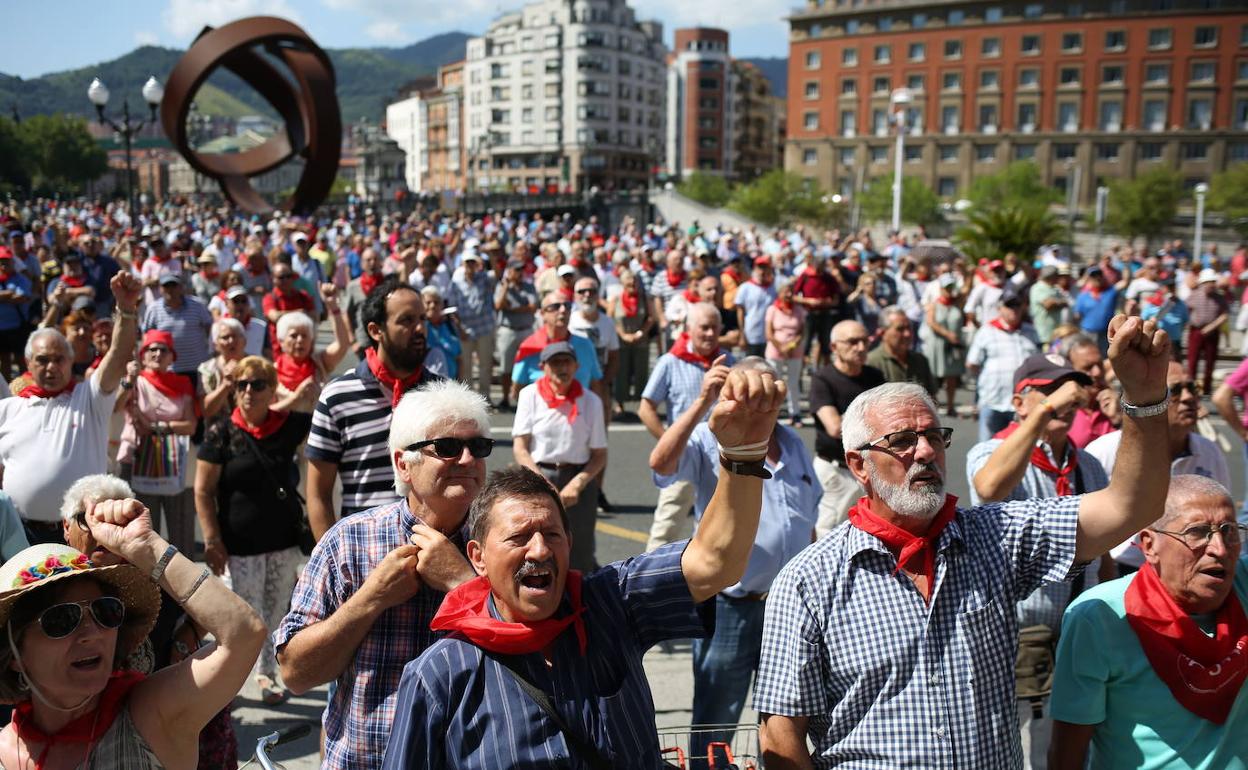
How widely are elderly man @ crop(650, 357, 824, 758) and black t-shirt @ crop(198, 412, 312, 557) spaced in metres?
2.03

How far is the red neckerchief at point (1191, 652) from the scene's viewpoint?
9.71 feet

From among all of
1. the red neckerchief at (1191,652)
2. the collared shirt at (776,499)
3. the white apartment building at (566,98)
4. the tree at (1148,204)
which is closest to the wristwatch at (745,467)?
the red neckerchief at (1191,652)

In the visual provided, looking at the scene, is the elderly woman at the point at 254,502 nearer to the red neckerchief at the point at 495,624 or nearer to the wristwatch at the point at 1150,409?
the red neckerchief at the point at 495,624

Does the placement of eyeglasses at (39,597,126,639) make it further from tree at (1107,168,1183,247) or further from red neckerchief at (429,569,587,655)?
tree at (1107,168,1183,247)

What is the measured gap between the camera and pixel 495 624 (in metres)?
2.38

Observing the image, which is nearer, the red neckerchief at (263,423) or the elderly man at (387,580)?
the elderly man at (387,580)

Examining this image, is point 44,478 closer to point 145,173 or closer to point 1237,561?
point 1237,561

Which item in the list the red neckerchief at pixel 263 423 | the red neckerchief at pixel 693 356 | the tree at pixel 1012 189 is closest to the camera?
the red neckerchief at pixel 263 423

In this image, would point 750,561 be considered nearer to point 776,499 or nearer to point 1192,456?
point 776,499

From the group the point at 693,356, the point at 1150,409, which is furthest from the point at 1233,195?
the point at 1150,409

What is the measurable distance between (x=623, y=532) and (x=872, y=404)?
5.36 meters

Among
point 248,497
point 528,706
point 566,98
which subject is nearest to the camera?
point 528,706

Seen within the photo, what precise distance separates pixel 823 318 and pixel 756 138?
142 m

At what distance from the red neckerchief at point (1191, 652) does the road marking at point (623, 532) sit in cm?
513
